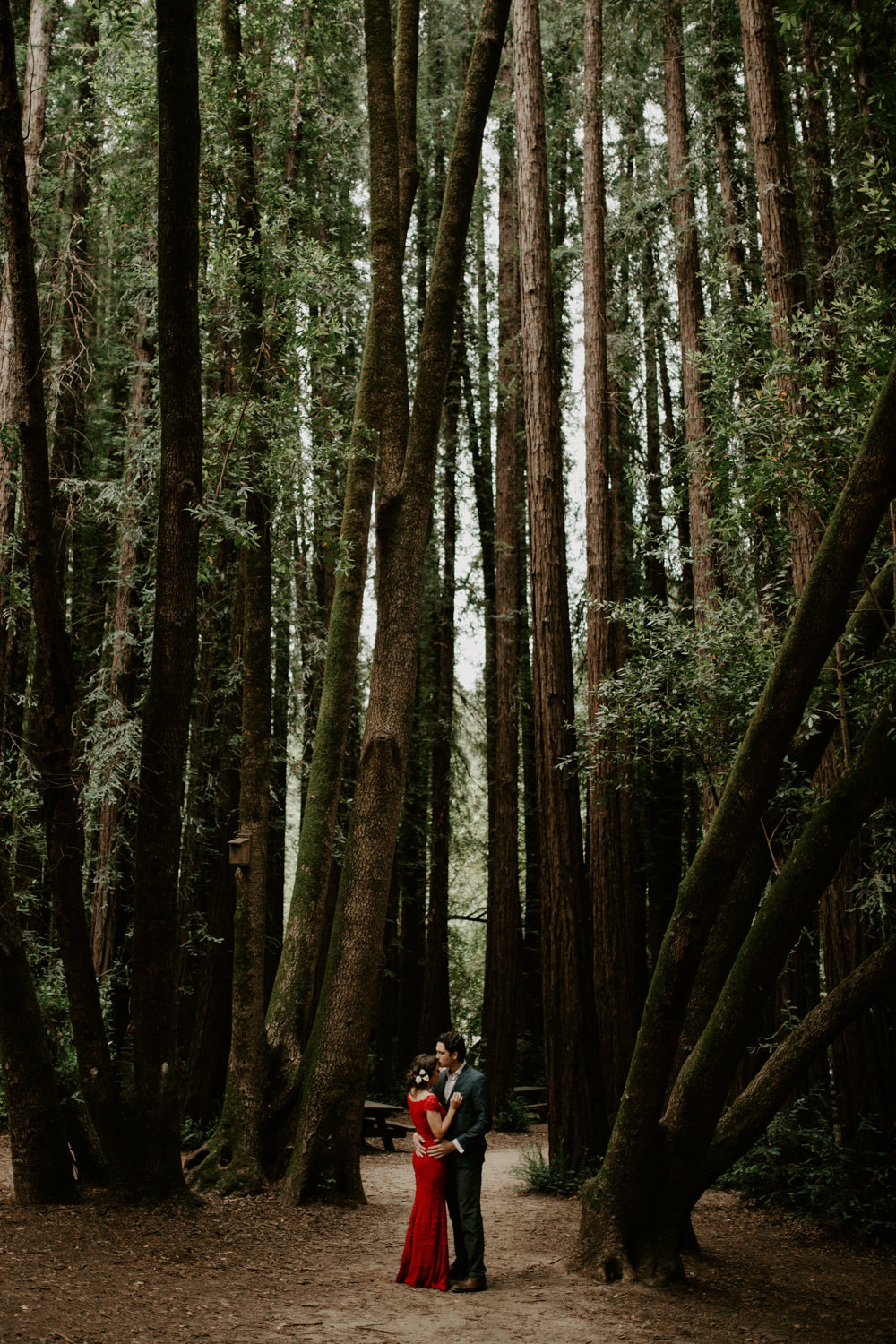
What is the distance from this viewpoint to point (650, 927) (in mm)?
18922

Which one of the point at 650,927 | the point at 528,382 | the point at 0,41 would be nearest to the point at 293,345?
the point at 0,41

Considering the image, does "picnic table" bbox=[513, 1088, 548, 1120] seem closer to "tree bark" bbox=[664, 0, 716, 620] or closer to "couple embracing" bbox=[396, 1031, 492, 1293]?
"tree bark" bbox=[664, 0, 716, 620]

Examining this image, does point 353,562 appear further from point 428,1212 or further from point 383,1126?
point 383,1126

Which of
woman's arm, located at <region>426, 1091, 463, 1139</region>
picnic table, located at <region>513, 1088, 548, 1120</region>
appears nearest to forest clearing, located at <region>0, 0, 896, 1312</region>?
woman's arm, located at <region>426, 1091, 463, 1139</region>

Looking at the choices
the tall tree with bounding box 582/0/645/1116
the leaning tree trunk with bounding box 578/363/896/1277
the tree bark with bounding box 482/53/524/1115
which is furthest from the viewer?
the tree bark with bounding box 482/53/524/1115

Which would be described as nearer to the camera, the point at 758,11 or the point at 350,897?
the point at 350,897

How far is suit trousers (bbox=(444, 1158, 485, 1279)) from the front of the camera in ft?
20.8

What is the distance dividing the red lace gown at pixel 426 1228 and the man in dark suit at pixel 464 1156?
0.25 feet

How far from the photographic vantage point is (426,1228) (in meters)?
6.39

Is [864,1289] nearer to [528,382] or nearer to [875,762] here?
[875,762]

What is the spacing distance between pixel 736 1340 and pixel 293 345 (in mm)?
7204

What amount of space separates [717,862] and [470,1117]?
231cm

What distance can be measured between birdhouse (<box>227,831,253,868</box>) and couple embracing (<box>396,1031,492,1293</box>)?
3.26 meters

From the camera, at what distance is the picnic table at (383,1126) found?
1427cm
